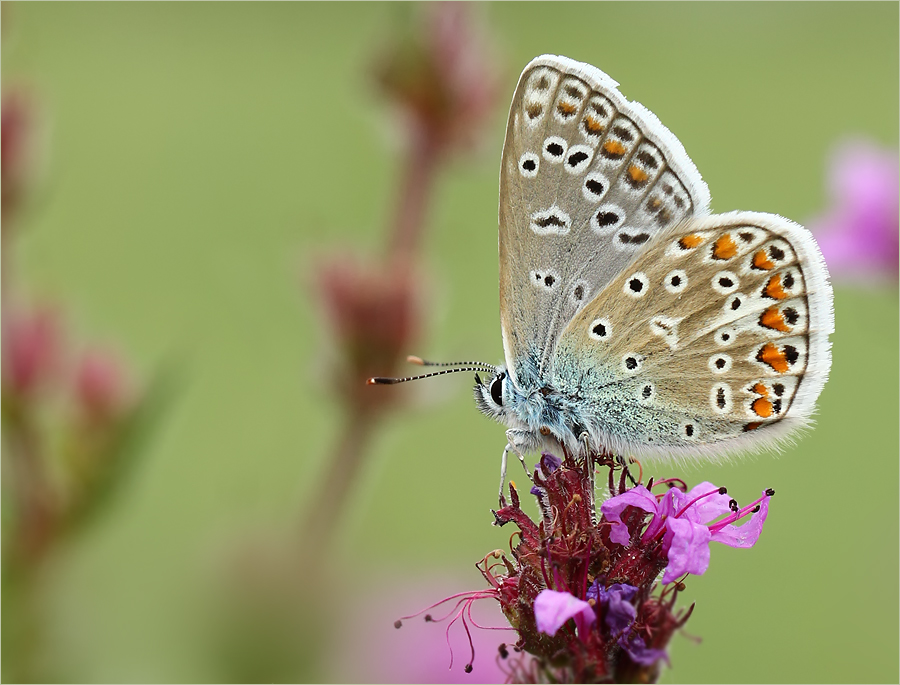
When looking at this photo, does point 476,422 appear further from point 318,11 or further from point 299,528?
point 318,11

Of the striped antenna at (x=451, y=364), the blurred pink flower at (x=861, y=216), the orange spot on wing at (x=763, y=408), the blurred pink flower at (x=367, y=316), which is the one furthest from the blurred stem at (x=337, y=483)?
the blurred pink flower at (x=861, y=216)

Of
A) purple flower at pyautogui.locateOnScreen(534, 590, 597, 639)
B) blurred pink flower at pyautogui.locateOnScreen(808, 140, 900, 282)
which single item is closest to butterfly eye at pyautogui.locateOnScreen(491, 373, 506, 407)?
purple flower at pyautogui.locateOnScreen(534, 590, 597, 639)

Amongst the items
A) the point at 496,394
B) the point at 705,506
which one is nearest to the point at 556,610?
the point at 705,506

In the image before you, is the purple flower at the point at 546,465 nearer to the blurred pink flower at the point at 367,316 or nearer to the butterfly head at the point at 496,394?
the butterfly head at the point at 496,394

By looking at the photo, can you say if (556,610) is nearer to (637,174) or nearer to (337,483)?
(637,174)

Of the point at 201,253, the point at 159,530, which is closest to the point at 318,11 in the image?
the point at 201,253

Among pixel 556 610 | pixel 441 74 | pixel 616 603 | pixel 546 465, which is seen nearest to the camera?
pixel 556 610
